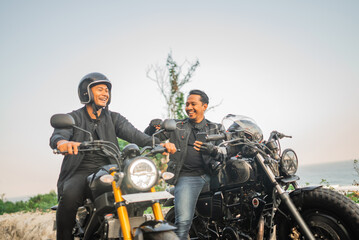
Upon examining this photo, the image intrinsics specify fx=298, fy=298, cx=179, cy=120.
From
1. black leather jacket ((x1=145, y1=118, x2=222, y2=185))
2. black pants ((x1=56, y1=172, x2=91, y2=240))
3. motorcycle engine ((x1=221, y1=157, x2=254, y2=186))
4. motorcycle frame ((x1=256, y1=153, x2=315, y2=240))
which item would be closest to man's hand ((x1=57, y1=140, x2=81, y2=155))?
black pants ((x1=56, y1=172, x2=91, y2=240))

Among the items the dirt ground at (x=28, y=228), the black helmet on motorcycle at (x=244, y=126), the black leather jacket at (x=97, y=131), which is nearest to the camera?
the black leather jacket at (x=97, y=131)

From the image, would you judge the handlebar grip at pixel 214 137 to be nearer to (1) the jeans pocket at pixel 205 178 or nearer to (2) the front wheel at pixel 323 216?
(1) the jeans pocket at pixel 205 178

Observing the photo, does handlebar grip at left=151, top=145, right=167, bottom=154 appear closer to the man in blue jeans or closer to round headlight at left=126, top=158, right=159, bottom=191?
round headlight at left=126, top=158, right=159, bottom=191

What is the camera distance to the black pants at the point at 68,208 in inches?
109

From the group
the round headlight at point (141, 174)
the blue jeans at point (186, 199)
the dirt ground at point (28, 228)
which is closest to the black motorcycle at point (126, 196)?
the round headlight at point (141, 174)

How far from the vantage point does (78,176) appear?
297 cm

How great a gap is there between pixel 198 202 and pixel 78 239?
1545 mm

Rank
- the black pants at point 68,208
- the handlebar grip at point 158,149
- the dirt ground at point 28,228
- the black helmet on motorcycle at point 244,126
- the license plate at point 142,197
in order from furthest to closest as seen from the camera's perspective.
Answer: the dirt ground at point 28,228
the black helmet on motorcycle at point 244,126
the black pants at point 68,208
the handlebar grip at point 158,149
the license plate at point 142,197

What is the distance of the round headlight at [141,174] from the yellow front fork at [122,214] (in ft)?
0.55

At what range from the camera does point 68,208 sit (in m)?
2.76

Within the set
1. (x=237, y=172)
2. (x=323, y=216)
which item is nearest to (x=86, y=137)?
(x=237, y=172)

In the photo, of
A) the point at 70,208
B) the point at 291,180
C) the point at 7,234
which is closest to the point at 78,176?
the point at 70,208

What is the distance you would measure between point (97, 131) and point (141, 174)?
1190 millimetres

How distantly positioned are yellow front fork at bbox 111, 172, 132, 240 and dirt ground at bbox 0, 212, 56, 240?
5.39m
